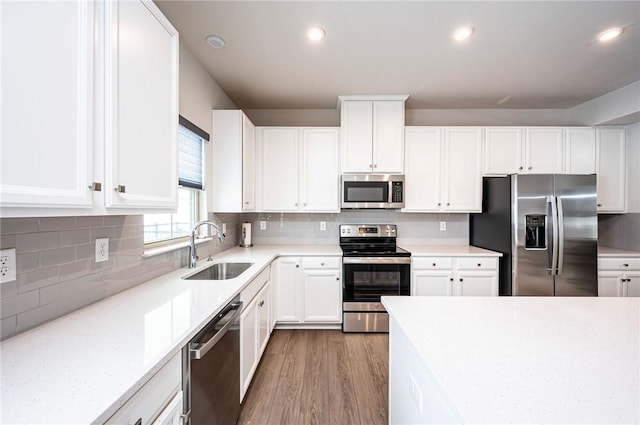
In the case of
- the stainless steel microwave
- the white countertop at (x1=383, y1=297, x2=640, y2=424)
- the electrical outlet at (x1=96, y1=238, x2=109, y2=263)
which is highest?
the stainless steel microwave

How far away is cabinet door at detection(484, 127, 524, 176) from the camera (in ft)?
9.92

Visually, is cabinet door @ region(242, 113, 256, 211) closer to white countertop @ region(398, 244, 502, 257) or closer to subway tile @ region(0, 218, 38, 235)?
subway tile @ region(0, 218, 38, 235)

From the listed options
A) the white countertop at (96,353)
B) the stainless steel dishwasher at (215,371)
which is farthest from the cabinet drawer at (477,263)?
the white countertop at (96,353)

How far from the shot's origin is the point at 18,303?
934 mm

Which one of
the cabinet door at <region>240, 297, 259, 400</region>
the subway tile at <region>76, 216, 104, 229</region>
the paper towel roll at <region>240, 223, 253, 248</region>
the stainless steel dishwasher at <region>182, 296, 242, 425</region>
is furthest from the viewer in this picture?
the paper towel roll at <region>240, 223, 253, 248</region>

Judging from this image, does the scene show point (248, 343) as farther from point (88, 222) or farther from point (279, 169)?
point (279, 169)

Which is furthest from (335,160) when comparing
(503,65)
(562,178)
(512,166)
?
(562,178)

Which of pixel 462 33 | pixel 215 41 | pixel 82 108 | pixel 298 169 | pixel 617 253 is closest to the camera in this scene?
pixel 82 108

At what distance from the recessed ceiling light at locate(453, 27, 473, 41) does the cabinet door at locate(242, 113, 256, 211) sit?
→ 1.98 metres

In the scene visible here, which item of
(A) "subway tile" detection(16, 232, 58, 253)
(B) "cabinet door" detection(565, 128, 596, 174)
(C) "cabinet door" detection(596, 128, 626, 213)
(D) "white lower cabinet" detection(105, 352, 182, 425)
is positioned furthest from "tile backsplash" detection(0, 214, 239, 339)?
(C) "cabinet door" detection(596, 128, 626, 213)

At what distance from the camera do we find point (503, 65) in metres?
2.33

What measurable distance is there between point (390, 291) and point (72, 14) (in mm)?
2913

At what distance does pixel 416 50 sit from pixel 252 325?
2.49 meters

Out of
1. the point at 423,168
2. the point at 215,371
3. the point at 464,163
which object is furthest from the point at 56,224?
the point at 464,163
